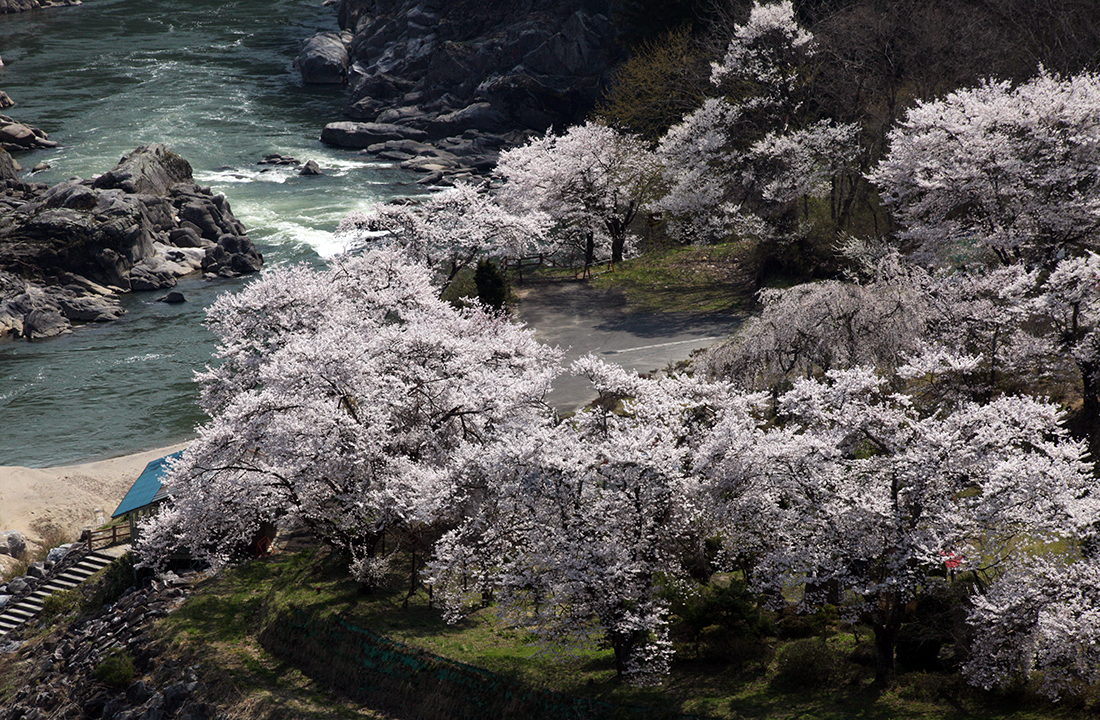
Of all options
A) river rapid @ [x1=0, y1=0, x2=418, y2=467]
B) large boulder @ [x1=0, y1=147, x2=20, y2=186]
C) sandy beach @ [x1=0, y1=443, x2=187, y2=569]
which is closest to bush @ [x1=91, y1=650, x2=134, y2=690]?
sandy beach @ [x1=0, y1=443, x2=187, y2=569]

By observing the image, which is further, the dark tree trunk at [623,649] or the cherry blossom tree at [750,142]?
the cherry blossom tree at [750,142]

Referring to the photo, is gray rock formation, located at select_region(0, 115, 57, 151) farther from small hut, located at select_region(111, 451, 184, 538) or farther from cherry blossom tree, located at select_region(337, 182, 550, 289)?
small hut, located at select_region(111, 451, 184, 538)

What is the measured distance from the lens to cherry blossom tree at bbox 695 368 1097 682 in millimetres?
16188

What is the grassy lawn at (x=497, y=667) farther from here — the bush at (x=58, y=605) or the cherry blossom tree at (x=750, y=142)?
the cherry blossom tree at (x=750, y=142)

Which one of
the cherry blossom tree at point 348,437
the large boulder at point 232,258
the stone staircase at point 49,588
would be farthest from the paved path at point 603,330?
the large boulder at point 232,258

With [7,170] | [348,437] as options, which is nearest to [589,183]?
[348,437]

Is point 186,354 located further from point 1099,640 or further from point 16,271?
point 1099,640

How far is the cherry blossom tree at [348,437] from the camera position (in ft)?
72.8

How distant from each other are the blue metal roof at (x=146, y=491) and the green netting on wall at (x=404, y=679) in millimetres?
8466

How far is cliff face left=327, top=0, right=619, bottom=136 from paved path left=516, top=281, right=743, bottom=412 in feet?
142

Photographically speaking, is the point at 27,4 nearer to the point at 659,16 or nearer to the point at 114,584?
the point at 659,16

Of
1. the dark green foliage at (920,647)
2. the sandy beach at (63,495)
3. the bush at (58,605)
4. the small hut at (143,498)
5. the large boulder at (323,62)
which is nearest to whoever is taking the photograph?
the dark green foliage at (920,647)

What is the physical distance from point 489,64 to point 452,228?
52.5 m

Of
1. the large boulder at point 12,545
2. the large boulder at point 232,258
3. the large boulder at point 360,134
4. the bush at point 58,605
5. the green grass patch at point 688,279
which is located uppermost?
the large boulder at point 360,134
